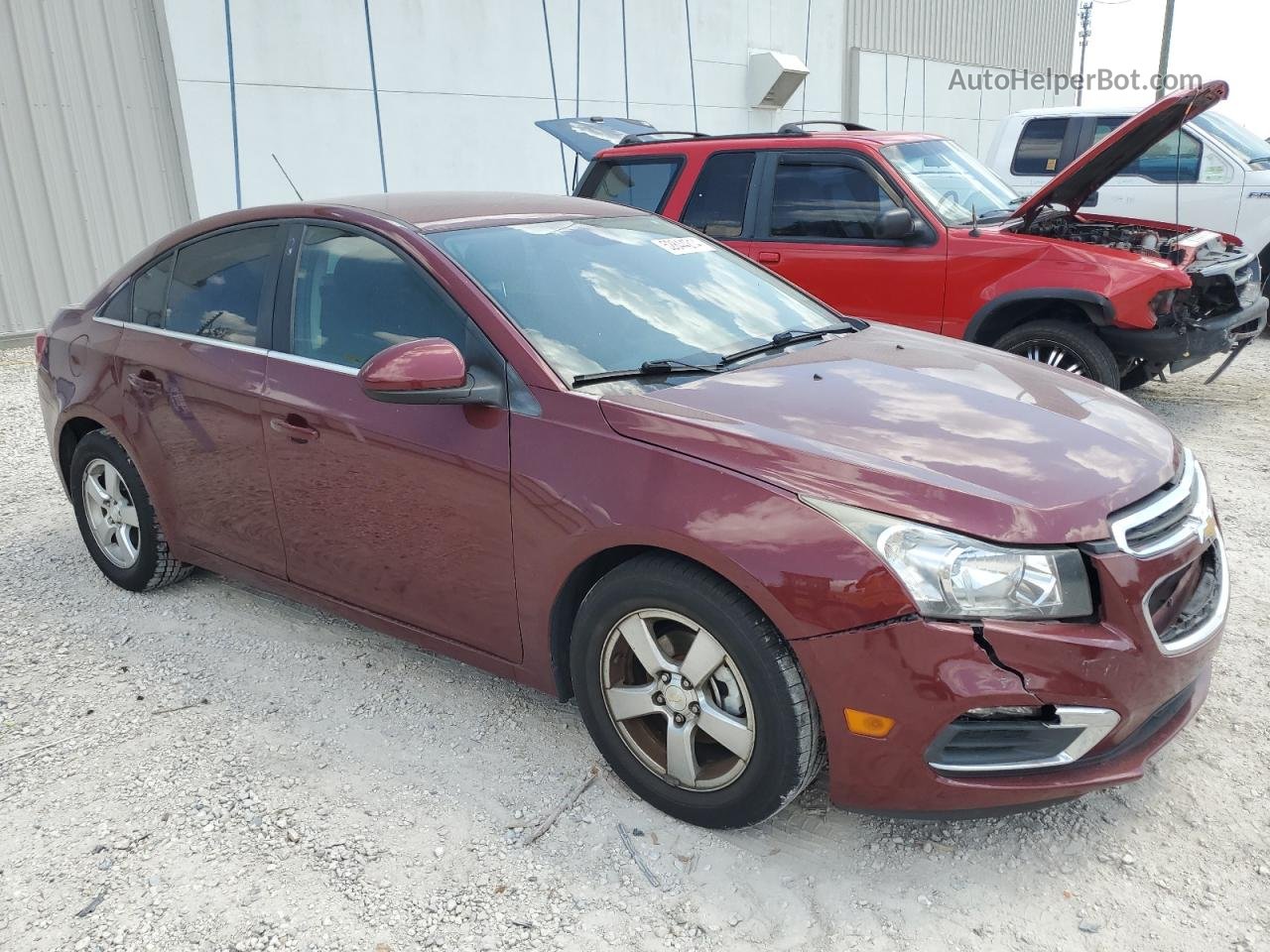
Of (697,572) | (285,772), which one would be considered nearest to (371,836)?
(285,772)

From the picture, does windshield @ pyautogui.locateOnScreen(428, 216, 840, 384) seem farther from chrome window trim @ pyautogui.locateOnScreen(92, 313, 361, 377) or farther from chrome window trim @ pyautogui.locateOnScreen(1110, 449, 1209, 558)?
chrome window trim @ pyautogui.locateOnScreen(1110, 449, 1209, 558)

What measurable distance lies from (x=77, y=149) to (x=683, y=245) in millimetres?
8101

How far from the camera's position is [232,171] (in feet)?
33.0

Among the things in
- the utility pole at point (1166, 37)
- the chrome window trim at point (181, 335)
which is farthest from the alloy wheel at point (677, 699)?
the utility pole at point (1166, 37)

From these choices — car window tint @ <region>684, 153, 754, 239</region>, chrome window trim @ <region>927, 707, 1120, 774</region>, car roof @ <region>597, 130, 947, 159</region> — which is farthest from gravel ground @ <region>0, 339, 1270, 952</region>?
car window tint @ <region>684, 153, 754, 239</region>

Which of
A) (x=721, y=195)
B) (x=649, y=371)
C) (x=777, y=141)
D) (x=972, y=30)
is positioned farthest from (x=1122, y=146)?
(x=972, y=30)

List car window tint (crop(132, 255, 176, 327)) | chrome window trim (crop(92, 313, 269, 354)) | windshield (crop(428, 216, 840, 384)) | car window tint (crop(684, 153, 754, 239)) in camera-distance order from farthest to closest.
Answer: car window tint (crop(684, 153, 754, 239))
car window tint (crop(132, 255, 176, 327))
chrome window trim (crop(92, 313, 269, 354))
windshield (crop(428, 216, 840, 384))

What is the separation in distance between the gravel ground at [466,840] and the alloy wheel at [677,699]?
200 mm

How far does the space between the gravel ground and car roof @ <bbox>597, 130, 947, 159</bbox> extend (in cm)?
401

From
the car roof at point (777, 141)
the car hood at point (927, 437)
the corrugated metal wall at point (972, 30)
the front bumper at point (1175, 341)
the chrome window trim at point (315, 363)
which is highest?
the corrugated metal wall at point (972, 30)

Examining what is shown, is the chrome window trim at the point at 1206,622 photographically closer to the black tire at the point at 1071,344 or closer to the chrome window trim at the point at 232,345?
the chrome window trim at the point at 232,345

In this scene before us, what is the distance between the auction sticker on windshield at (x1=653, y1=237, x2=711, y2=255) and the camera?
12.2ft

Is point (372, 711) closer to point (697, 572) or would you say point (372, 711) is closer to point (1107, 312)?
→ point (697, 572)

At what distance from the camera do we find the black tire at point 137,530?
162 inches
